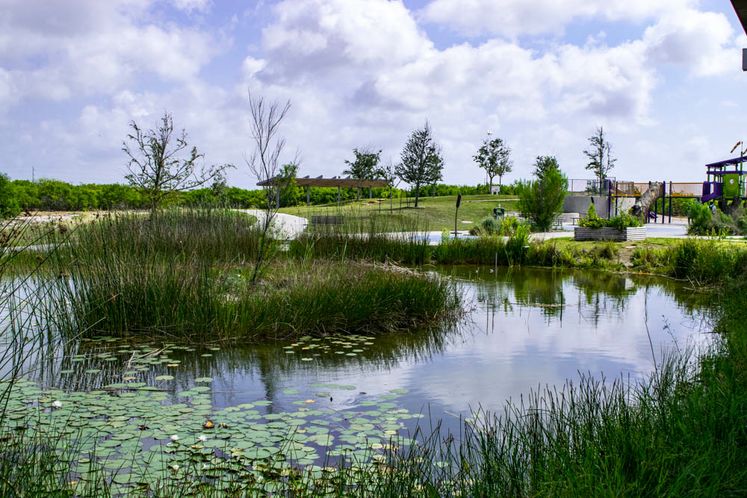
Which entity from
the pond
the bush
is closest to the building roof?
the pond

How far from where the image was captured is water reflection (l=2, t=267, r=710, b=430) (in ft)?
15.8

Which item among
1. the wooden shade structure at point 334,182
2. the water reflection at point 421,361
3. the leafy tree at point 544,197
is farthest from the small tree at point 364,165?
the water reflection at point 421,361

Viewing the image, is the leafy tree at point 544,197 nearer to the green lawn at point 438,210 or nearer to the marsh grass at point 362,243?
the green lawn at point 438,210

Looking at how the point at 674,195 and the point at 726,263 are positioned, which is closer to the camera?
the point at 726,263

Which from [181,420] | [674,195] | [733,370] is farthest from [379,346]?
[674,195]

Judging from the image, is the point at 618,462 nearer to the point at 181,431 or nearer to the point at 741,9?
the point at 181,431

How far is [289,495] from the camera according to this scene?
115 inches

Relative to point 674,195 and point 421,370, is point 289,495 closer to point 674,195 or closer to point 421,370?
point 421,370

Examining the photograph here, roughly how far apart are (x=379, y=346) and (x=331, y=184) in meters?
24.7

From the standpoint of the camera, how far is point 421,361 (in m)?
5.93

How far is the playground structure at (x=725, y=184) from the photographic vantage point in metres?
21.3

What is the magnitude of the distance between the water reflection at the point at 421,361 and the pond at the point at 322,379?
14 millimetres

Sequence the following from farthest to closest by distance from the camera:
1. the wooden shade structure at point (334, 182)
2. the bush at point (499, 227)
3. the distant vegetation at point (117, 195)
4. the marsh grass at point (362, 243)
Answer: the wooden shade structure at point (334, 182), the bush at point (499, 227), the distant vegetation at point (117, 195), the marsh grass at point (362, 243)

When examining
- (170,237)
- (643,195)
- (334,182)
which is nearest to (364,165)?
(334,182)
